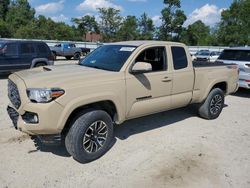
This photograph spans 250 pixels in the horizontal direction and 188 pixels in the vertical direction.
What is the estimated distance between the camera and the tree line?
2352 inches

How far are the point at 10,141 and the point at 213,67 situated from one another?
191 inches

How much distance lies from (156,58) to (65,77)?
214 cm

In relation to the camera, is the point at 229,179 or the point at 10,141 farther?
the point at 10,141

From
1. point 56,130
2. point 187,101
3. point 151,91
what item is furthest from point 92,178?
point 187,101

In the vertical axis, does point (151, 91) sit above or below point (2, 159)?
above

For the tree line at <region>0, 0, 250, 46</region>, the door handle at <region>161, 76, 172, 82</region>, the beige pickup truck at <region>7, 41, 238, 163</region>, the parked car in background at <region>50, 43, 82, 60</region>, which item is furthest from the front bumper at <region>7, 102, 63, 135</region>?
the tree line at <region>0, 0, 250, 46</region>

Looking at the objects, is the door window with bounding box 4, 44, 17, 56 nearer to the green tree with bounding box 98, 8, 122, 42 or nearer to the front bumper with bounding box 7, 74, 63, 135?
the front bumper with bounding box 7, 74, 63, 135

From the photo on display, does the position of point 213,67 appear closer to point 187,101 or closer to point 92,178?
point 187,101

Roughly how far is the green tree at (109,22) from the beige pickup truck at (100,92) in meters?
62.4

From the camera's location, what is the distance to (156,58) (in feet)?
18.3

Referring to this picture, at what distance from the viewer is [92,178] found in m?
3.98

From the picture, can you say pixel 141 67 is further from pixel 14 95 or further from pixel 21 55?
pixel 21 55

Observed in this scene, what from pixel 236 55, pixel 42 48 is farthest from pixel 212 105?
pixel 42 48

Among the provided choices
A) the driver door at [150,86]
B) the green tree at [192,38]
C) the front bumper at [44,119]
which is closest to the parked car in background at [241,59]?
the driver door at [150,86]
